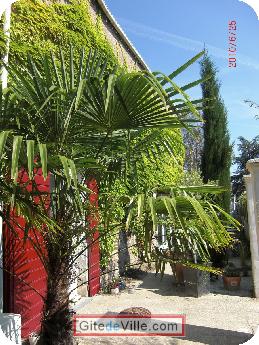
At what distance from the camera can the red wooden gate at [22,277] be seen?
4.65 m

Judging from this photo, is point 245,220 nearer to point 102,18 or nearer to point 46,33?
point 102,18

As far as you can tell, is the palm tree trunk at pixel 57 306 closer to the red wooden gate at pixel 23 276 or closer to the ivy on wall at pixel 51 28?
the red wooden gate at pixel 23 276

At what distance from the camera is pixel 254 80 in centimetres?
461

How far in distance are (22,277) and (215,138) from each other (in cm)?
961

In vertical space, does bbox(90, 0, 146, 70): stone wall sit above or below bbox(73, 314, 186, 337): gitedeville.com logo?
above

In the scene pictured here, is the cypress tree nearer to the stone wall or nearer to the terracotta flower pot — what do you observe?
the stone wall

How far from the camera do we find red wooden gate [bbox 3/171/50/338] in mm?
4648

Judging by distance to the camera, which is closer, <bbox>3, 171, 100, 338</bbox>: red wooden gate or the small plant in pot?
<bbox>3, 171, 100, 338</bbox>: red wooden gate

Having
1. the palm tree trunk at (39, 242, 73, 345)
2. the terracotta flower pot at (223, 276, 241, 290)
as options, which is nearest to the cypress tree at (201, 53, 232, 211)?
the terracotta flower pot at (223, 276, 241, 290)

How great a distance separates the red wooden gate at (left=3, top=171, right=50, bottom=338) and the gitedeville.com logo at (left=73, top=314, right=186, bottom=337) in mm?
625

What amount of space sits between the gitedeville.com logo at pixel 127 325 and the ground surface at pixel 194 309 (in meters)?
0.17

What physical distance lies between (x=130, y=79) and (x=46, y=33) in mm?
4584

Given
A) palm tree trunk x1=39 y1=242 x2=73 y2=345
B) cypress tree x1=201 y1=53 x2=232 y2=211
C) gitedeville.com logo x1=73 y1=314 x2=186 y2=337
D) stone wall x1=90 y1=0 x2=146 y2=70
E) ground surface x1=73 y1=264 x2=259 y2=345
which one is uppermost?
stone wall x1=90 y1=0 x2=146 y2=70
